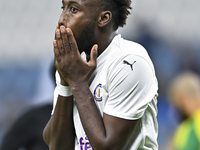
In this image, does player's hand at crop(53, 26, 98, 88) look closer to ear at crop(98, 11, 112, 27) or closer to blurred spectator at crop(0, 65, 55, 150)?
ear at crop(98, 11, 112, 27)

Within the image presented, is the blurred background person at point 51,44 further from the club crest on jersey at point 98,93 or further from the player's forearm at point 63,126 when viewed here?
the club crest on jersey at point 98,93

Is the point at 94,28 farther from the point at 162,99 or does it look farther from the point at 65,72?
the point at 162,99

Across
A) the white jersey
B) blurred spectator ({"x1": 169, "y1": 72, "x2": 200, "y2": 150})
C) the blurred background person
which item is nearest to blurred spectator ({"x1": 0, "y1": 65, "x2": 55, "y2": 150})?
the blurred background person

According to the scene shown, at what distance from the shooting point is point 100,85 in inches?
78.2

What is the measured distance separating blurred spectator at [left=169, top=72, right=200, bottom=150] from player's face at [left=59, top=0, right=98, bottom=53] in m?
1.92

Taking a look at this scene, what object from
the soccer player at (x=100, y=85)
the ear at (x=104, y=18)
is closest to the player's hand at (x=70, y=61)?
the soccer player at (x=100, y=85)

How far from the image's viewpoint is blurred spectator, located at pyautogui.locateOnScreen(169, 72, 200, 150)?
3587 mm

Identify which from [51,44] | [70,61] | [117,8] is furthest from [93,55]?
[51,44]

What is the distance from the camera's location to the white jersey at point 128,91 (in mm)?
1860

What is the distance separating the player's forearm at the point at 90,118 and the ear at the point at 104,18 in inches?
16.4

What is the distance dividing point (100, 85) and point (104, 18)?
1.34 feet

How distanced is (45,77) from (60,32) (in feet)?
9.52

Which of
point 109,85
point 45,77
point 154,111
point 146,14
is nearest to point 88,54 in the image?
point 109,85

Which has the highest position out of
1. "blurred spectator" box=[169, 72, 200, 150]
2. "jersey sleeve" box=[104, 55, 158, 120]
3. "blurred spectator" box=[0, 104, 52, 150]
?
"jersey sleeve" box=[104, 55, 158, 120]
